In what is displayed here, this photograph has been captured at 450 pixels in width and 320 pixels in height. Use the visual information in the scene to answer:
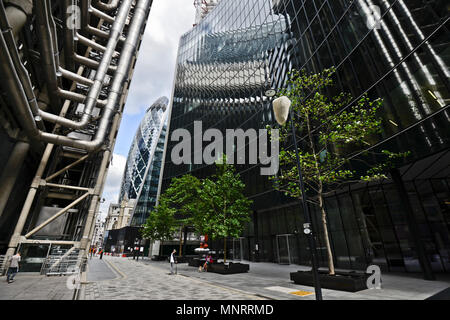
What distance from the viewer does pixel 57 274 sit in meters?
15.4

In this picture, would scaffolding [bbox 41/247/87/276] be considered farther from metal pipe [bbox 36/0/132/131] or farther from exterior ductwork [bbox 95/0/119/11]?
exterior ductwork [bbox 95/0/119/11]

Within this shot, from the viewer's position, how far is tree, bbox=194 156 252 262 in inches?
755

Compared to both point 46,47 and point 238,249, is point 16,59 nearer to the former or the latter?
point 46,47

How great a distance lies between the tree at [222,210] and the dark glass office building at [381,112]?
6884 mm

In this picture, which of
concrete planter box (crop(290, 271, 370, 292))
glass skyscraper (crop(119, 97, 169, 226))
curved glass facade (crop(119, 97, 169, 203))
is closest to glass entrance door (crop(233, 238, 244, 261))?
concrete planter box (crop(290, 271, 370, 292))

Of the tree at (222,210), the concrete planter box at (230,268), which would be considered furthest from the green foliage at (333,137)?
the concrete planter box at (230,268)

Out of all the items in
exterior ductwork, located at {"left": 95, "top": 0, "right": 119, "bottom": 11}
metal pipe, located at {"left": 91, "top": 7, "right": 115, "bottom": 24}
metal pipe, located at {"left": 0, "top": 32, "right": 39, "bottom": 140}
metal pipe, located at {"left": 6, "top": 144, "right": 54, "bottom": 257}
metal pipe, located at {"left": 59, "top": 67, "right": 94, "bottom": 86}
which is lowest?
metal pipe, located at {"left": 6, "top": 144, "right": 54, "bottom": 257}

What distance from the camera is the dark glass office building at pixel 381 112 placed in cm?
1141

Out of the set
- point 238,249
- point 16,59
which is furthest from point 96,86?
point 238,249

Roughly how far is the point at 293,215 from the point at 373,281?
15.4 meters

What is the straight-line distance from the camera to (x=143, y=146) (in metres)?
132

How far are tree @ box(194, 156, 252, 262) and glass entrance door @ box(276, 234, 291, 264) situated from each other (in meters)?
9.45

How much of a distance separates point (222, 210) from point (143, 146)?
123871mm
